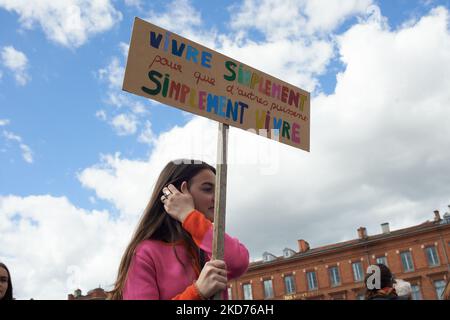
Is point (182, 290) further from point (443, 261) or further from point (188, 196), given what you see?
point (443, 261)

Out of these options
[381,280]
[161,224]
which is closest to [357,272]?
[381,280]

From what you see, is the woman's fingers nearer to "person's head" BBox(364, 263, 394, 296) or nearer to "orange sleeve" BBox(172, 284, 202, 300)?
"orange sleeve" BBox(172, 284, 202, 300)

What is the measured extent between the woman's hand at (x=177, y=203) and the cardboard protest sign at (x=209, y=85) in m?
0.53

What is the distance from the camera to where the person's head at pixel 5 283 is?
4.00 meters

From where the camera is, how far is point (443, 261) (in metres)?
34.5

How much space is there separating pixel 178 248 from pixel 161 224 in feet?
0.61

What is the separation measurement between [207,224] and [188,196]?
215 mm

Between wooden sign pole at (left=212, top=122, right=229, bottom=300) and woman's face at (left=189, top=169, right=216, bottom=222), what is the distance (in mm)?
155

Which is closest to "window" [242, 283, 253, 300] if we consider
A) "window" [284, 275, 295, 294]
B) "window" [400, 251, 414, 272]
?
"window" [284, 275, 295, 294]

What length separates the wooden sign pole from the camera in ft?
7.86

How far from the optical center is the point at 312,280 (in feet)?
128

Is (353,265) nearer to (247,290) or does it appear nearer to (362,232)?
(362,232)
